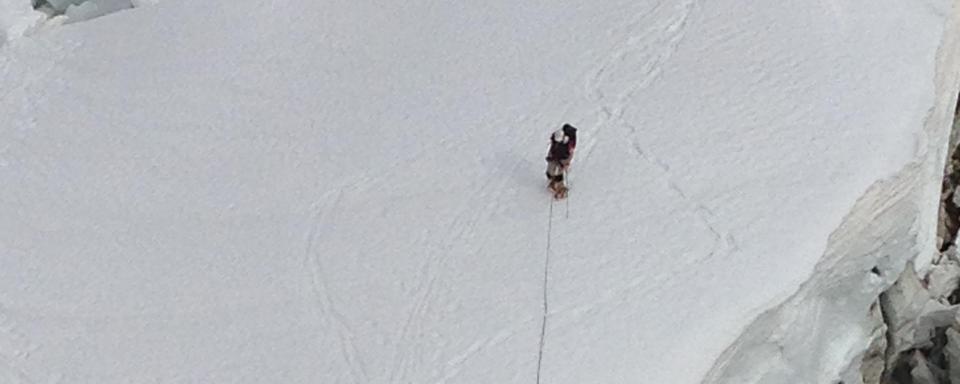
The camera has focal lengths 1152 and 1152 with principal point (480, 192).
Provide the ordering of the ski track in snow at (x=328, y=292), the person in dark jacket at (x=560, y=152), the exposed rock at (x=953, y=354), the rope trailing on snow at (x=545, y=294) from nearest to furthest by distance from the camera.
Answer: the rope trailing on snow at (x=545, y=294)
the ski track in snow at (x=328, y=292)
the person in dark jacket at (x=560, y=152)
the exposed rock at (x=953, y=354)

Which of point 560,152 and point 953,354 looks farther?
point 953,354

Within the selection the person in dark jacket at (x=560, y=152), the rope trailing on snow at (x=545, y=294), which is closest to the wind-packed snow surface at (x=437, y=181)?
the rope trailing on snow at (x=545, y=294)

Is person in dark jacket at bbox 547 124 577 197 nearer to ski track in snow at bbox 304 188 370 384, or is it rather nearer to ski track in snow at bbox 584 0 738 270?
ski track in snow at bbox 584 0 738 270

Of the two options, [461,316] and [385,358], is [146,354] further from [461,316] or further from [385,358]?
[461,316]

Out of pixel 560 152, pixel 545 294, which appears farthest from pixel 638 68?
pixel 545 294

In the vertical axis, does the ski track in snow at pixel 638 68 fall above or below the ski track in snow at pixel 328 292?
above

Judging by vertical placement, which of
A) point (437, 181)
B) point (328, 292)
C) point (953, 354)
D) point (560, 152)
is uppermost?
point (437, 181)

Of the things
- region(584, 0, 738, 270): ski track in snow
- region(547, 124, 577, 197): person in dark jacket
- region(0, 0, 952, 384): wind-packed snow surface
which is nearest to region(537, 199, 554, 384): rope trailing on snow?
region(0, 0, 952, 384): wind-packed snow surface

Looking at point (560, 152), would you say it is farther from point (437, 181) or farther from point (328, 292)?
point (328, 292)

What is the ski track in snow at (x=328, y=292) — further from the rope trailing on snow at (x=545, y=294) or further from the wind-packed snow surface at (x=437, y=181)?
the rope trailing on snow at (x=545, y=294)
